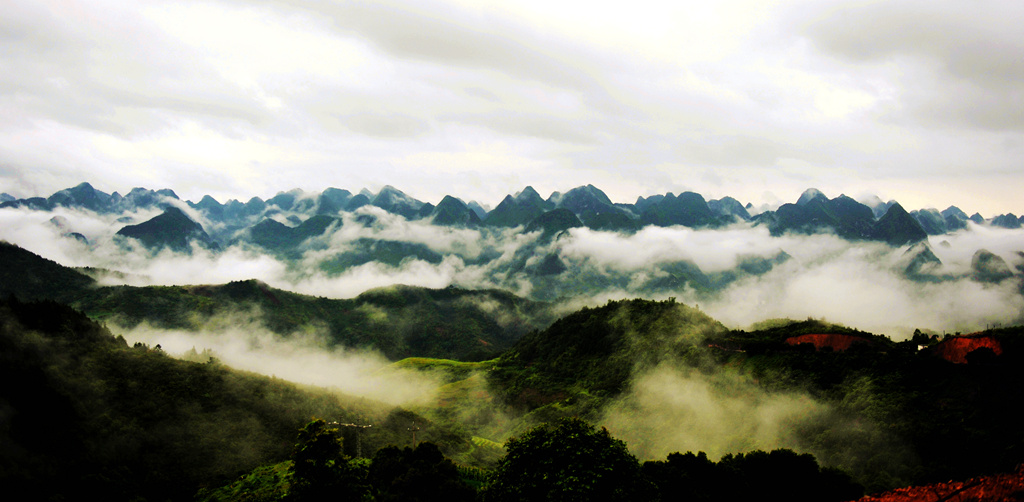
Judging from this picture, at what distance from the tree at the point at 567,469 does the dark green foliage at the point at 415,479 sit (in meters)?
16.7

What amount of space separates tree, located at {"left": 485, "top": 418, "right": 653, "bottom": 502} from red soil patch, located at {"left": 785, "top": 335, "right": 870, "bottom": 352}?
310ft

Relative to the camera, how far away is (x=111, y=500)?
6969 cm

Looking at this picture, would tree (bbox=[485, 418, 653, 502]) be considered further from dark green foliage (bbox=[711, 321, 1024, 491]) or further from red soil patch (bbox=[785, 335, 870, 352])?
red soil patch (bbox=[785, 335, 870, 352])

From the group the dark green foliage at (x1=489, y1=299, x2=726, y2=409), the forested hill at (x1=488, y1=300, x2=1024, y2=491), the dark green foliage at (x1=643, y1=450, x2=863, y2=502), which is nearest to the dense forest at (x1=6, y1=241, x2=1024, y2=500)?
the dark green foliage at (x1=643, y1=450, x2=863, y2=502)

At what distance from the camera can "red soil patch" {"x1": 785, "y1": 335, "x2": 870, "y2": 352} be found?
124 meters

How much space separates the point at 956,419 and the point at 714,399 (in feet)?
176

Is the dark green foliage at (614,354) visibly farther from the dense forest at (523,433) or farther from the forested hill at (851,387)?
the dense forest at (523,433)

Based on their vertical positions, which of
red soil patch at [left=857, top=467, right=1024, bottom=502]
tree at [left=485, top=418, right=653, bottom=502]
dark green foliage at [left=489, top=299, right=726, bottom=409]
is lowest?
dark green foliage at [left=489, top=299, right=726, bottom=409]

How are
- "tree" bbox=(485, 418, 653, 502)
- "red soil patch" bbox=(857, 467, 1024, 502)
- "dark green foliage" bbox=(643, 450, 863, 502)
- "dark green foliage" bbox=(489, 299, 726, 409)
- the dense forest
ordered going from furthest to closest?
"dark green foliage" bbox=(489, 299, 726, 409) → "dark green foliage" bbox=(643, 450, 863, 502) → the dense forest → "tree" bbox=(485, 418, 653, 502) → "red soil patch" bbox=(857, 467, 1024, 502)

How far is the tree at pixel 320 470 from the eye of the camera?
60.6 m

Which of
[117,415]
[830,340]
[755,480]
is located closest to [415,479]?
[755,480]

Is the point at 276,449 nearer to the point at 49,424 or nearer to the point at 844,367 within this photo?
the point at 49,424

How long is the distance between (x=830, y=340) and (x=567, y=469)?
353 ft

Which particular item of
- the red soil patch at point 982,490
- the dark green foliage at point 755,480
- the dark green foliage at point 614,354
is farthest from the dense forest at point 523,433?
the red soil patch at point 982,490
